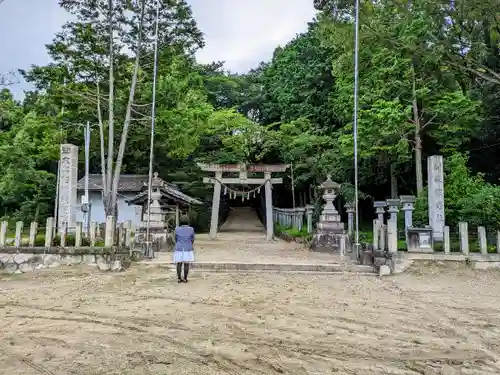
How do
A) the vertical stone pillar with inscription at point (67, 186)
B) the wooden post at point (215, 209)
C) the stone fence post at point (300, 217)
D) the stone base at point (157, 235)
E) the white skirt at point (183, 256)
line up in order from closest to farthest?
the white skirt at point (183, 256) < the vertical stone pillar with inscription at point (67, 186) < the stone base at point (157, 235) < the stone fence post at point (300, 217) < the wooden post at point (215, 209)

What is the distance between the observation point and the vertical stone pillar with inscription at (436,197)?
11.7 meters

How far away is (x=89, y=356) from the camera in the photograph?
424 centimetres

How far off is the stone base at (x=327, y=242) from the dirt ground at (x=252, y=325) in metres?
5.45

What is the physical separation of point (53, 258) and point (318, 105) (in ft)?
60.8

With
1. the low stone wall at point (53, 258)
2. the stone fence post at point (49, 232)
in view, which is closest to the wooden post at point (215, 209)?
the low stone wall at point (53, 258)

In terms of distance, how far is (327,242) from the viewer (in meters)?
15.1

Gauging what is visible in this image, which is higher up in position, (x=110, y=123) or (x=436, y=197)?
(x=110, y=123)

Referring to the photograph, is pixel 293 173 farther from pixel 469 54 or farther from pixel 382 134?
pixel 469 54

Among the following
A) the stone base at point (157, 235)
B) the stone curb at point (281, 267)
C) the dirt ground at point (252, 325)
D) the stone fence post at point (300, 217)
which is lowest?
the dirt ground at point (252, 325)

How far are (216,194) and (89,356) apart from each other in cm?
1752

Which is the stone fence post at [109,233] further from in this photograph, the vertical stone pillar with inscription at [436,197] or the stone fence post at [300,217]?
the stone fence post at [300,217]

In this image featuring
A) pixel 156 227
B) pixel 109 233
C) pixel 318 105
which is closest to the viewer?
pixel 109 233

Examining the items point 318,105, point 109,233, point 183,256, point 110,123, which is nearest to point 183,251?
point 183,256

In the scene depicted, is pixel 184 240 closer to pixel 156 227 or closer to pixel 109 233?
pixel 109 233
